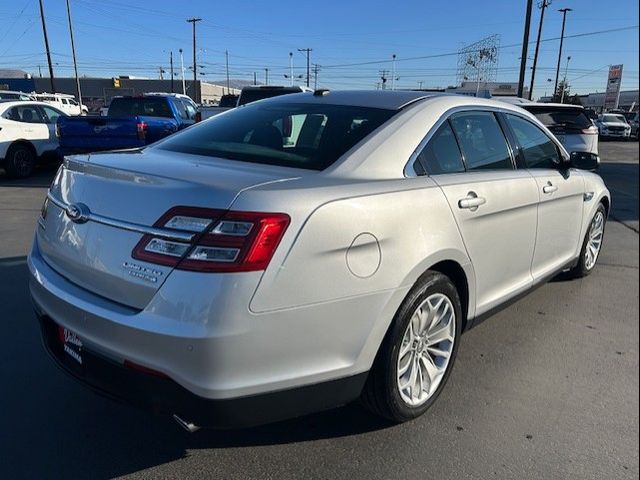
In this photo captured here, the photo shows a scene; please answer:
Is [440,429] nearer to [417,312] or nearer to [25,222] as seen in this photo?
[417,312]

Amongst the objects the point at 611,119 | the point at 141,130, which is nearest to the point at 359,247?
the point at 141,130

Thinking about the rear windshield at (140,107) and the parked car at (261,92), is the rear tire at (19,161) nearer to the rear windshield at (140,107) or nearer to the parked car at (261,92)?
the rear windshield at (140,107)

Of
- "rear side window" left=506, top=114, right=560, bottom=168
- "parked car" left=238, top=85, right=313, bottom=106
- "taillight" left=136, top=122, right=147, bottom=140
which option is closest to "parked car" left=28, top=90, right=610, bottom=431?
"rear side window" left=506, top=114, right=560, bottom=168

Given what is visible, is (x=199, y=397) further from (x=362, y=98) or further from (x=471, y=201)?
(x=362, y=98)

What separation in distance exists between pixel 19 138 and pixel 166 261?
35.7 feet

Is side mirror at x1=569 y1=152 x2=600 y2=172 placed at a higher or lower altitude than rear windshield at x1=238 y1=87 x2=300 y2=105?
lower

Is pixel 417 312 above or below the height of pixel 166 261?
below

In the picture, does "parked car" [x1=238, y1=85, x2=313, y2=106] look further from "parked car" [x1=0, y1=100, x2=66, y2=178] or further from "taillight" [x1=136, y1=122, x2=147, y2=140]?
"parked car" [x1=0, y1=100, x2=66, y2=178]

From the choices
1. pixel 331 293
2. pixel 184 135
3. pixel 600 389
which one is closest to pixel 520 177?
pixel 600 389

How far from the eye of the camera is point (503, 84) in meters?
50.1

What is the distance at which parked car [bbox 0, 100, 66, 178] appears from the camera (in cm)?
1088

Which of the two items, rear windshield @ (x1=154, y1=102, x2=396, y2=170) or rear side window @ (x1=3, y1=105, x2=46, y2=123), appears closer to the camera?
rear windshield @ (x1=154, y1=102, x2=396, y2=170)

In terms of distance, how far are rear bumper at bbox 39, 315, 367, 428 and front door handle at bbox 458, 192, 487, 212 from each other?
1080 millimetres

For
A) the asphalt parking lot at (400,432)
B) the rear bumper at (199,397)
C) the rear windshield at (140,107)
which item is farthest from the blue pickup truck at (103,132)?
the rear bumper at (199,397)
